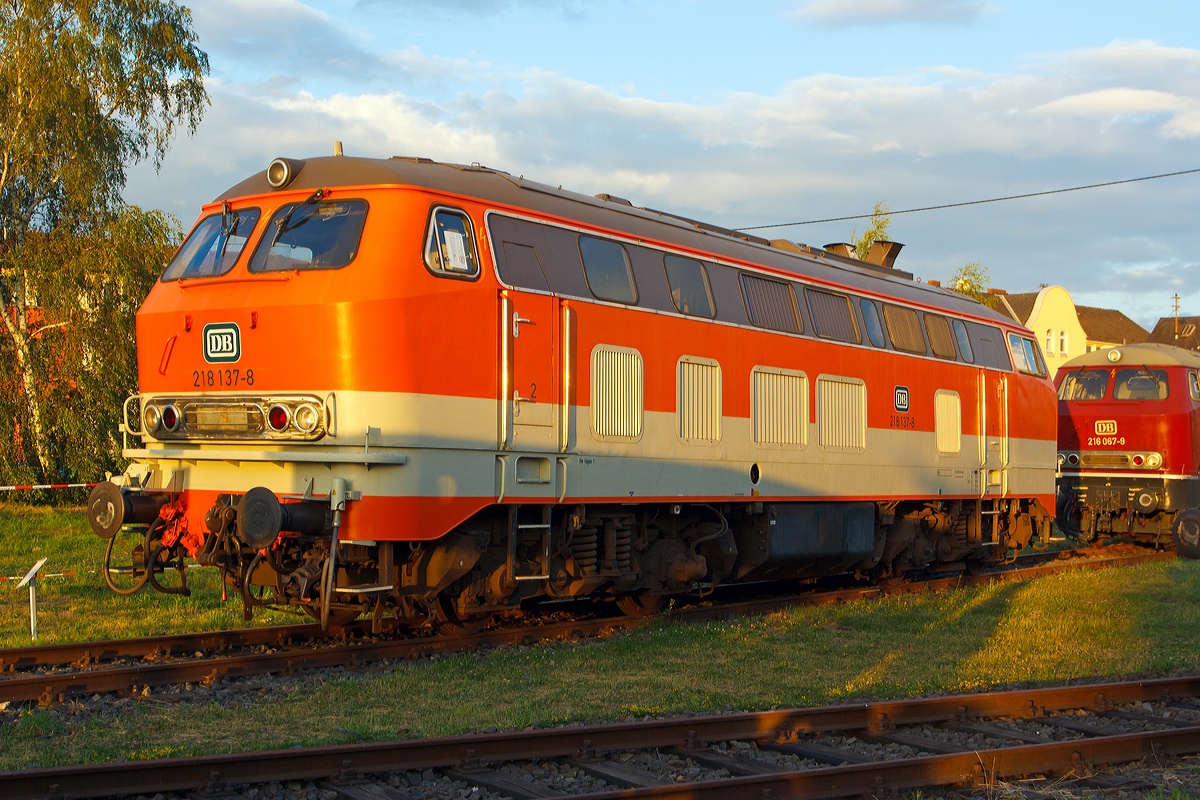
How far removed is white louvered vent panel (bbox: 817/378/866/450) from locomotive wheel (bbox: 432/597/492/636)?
4.54 meters

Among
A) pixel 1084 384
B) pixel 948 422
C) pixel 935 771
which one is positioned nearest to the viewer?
pixel 935 771

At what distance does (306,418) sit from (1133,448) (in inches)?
643

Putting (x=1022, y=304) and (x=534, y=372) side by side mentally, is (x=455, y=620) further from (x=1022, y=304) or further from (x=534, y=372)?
(x=1022, y=304)

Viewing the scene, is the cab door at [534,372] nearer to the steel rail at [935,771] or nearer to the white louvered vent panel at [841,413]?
the steel rail at [935,771]

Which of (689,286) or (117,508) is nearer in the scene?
(117,508)

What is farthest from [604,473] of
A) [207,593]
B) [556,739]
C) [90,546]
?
[90,546]

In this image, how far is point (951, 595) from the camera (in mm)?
13211

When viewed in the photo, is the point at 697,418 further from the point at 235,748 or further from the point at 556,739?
the point at 235,748

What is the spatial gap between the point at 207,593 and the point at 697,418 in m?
6.02

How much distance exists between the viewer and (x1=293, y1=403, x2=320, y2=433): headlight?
26.3 feet

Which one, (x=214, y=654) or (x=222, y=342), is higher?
(x=222, y=342)

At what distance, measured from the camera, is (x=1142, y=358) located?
66.2 ft

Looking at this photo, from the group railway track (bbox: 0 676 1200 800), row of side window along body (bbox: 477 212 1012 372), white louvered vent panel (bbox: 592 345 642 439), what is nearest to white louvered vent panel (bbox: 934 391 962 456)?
row of side window along body (bbox: 477 212 1012 372)

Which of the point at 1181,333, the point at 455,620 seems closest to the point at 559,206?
the point at 455,620
